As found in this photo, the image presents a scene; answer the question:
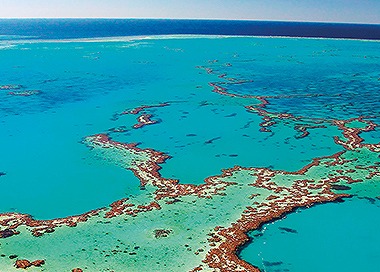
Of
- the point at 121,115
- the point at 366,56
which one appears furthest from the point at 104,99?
the point at 366,56

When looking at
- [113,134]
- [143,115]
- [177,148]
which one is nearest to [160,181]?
[177,148]

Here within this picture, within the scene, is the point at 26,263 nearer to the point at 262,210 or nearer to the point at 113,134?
the point at 262,210

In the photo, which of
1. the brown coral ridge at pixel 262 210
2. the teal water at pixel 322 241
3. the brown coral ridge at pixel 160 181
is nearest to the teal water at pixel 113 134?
the brown coral ridge at pixel 160 181

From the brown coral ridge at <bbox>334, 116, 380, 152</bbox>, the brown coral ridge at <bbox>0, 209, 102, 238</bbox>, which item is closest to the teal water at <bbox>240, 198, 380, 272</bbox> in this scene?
the brown coral ridge at <bbox>0, 209, 102, 238</bbox>

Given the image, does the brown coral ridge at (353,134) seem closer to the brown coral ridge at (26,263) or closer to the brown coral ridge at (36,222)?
the brown coral ridge at (36,222)

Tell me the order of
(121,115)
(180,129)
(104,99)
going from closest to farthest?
1. (180,129)
2. (121,115)
3. (104,99)

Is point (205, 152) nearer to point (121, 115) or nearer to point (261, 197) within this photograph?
point (261, 197)

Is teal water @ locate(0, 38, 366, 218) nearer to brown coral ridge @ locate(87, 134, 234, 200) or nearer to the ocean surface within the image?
the ocean surface
